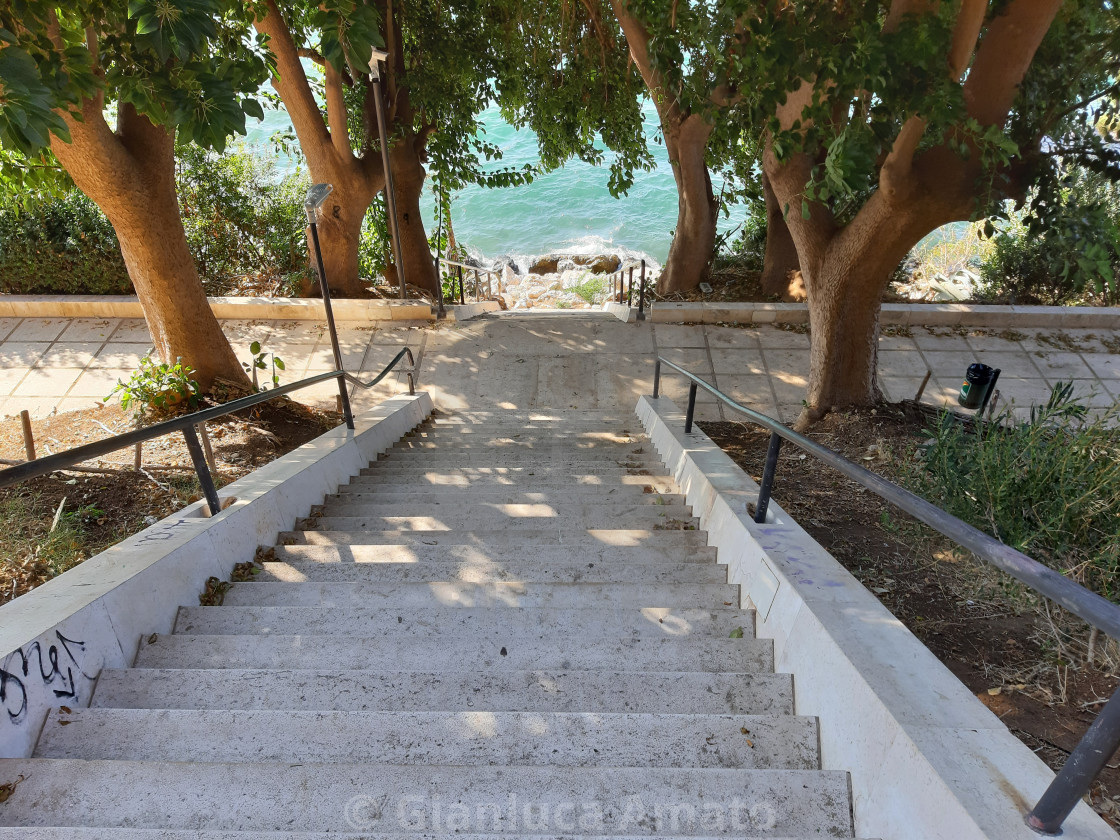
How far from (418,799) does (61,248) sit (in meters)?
10.5

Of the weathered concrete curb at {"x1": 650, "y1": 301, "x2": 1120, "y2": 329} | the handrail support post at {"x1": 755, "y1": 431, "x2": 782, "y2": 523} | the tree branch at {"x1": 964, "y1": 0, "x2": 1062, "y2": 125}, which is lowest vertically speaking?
the handrail support post at {"x1": 755, "y1": 431, "x2": 782, "y2": 523}

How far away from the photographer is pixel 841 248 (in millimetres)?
5414

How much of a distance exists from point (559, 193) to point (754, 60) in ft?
107

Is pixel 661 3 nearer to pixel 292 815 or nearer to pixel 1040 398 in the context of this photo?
pixel 1040 398

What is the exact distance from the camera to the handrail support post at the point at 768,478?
9.32ft

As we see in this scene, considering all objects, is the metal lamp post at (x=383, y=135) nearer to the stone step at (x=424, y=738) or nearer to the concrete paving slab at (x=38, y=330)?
the concrete paving slab at (x=38, y=330)

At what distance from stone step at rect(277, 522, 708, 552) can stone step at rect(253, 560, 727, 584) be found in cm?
29

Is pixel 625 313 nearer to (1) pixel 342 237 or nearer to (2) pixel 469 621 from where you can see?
(1) pixel 342 237

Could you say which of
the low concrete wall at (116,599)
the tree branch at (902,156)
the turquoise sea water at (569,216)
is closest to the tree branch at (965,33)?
the tree branch at (902,156)

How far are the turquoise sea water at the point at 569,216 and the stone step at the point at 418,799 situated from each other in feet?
89.5

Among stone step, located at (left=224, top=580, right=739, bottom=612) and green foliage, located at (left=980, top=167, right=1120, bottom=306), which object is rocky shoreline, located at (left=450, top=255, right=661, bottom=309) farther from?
stone step, located at (left=224, top=580, right=739, bottom=612)

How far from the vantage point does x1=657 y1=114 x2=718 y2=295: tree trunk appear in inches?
353

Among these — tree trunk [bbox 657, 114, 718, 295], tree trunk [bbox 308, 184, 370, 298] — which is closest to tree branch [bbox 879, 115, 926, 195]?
tree trunk [bbox 657, 114, 718, 295]

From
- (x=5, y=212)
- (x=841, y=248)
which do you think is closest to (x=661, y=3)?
(x=841, y=248)
